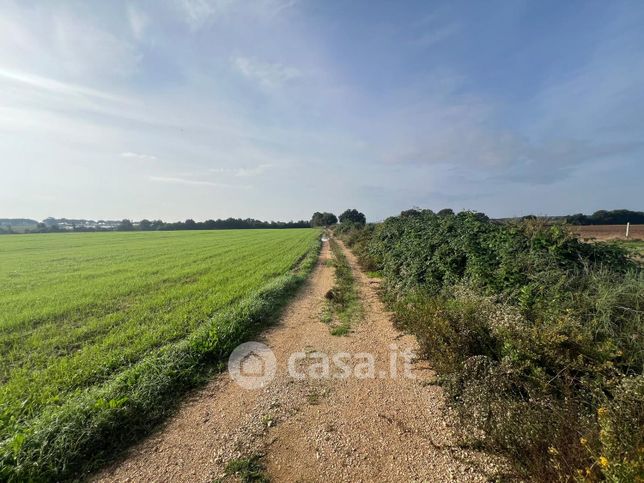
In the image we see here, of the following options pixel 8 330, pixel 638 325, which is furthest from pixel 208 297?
pixel 638 325

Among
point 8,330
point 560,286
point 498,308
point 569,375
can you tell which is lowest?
point 8,330

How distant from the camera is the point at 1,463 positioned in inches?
108

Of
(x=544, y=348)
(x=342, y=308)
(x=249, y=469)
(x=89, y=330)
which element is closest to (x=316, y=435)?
(x=249, y=469)

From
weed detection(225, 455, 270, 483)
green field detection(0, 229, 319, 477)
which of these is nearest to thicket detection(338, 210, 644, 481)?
weed detection(225, 455, 270, 483)

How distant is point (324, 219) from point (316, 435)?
10712 centimetres

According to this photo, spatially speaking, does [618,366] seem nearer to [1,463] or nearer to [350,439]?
[350,439]

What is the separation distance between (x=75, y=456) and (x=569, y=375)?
5.81m

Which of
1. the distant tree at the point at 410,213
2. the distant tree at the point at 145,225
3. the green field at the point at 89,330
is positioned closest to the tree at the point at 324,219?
the distant tree at the point at 145,225

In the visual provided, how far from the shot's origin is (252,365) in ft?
17.3

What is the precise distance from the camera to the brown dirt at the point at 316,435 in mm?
2912

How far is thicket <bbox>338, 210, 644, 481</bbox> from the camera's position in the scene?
2510 mm

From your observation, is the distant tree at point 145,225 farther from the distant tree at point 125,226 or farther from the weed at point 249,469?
the weed at point 249,469

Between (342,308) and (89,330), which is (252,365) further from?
(89,330)

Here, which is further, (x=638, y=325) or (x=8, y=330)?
(x=8, y=330)
